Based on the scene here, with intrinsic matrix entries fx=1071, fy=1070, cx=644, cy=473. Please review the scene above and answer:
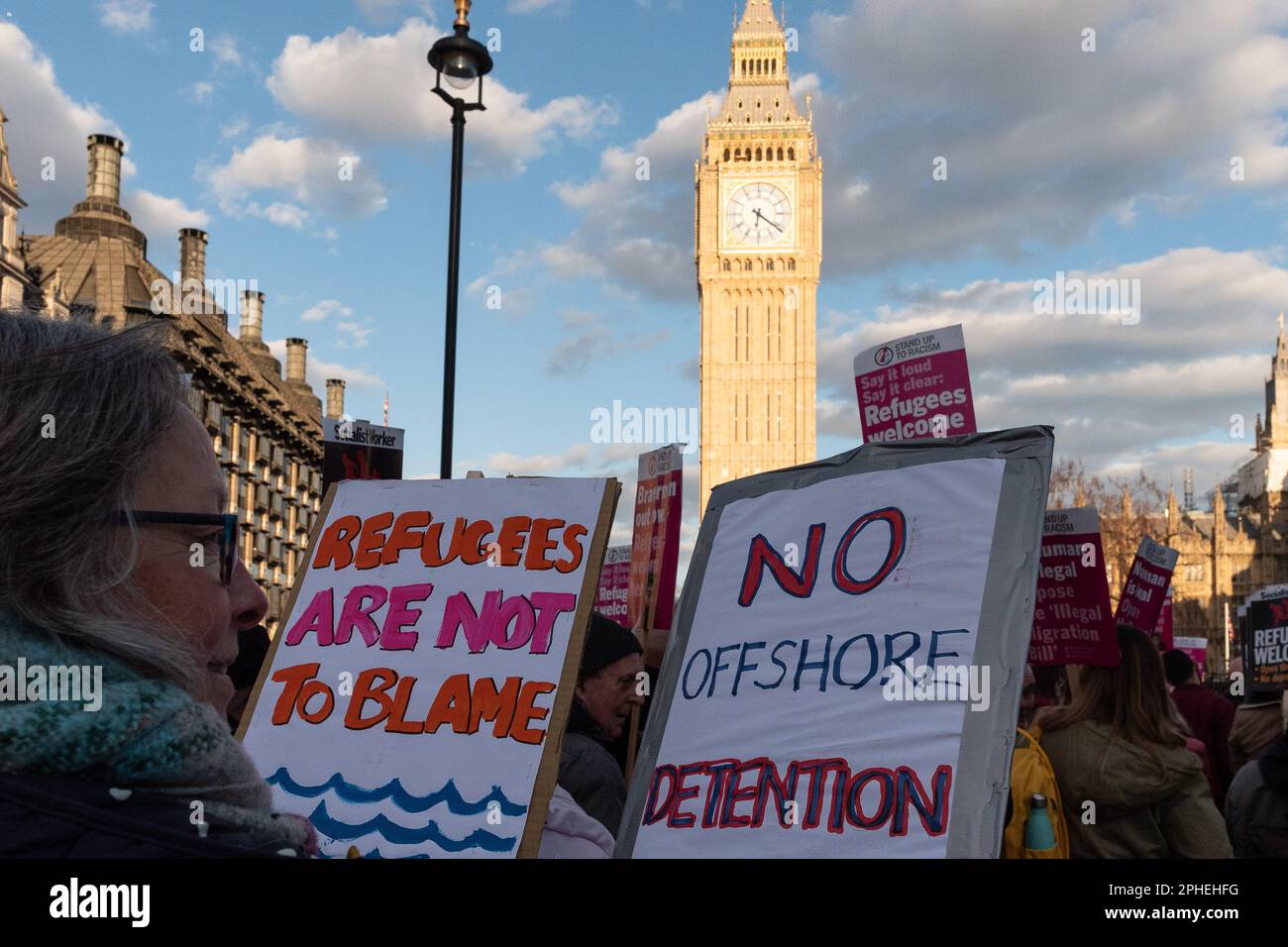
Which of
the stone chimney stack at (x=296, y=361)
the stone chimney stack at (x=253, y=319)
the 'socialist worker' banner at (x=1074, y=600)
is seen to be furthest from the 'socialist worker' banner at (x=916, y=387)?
the stone chimney stack at (x=296, y=361)

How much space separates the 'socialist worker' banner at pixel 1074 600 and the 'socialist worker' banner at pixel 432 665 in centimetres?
206

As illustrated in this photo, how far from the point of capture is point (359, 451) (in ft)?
23.4

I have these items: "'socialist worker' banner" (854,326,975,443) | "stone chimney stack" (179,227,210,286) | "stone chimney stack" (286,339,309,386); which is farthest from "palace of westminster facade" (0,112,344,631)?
"'socialist worker' banner" (854,326,975,443)

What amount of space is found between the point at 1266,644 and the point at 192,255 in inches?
1929

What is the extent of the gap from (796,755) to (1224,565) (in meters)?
79.2

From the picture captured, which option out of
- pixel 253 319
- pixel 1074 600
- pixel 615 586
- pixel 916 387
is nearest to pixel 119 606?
pixel 1074 600

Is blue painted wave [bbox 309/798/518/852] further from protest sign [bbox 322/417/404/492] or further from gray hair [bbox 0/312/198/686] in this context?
protest sign [bbox 322/417/404/492]

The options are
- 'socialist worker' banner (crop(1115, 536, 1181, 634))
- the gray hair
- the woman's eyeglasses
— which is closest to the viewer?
the gray hair

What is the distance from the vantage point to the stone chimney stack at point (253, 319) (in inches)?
2463

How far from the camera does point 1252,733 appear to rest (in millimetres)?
5797

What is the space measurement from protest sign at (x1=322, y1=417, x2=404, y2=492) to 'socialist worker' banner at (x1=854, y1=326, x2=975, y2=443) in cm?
309

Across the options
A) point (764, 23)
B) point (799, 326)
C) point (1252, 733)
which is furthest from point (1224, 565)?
point (1252, 733)

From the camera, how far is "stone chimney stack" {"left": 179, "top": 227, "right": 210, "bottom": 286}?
46.8 metres
